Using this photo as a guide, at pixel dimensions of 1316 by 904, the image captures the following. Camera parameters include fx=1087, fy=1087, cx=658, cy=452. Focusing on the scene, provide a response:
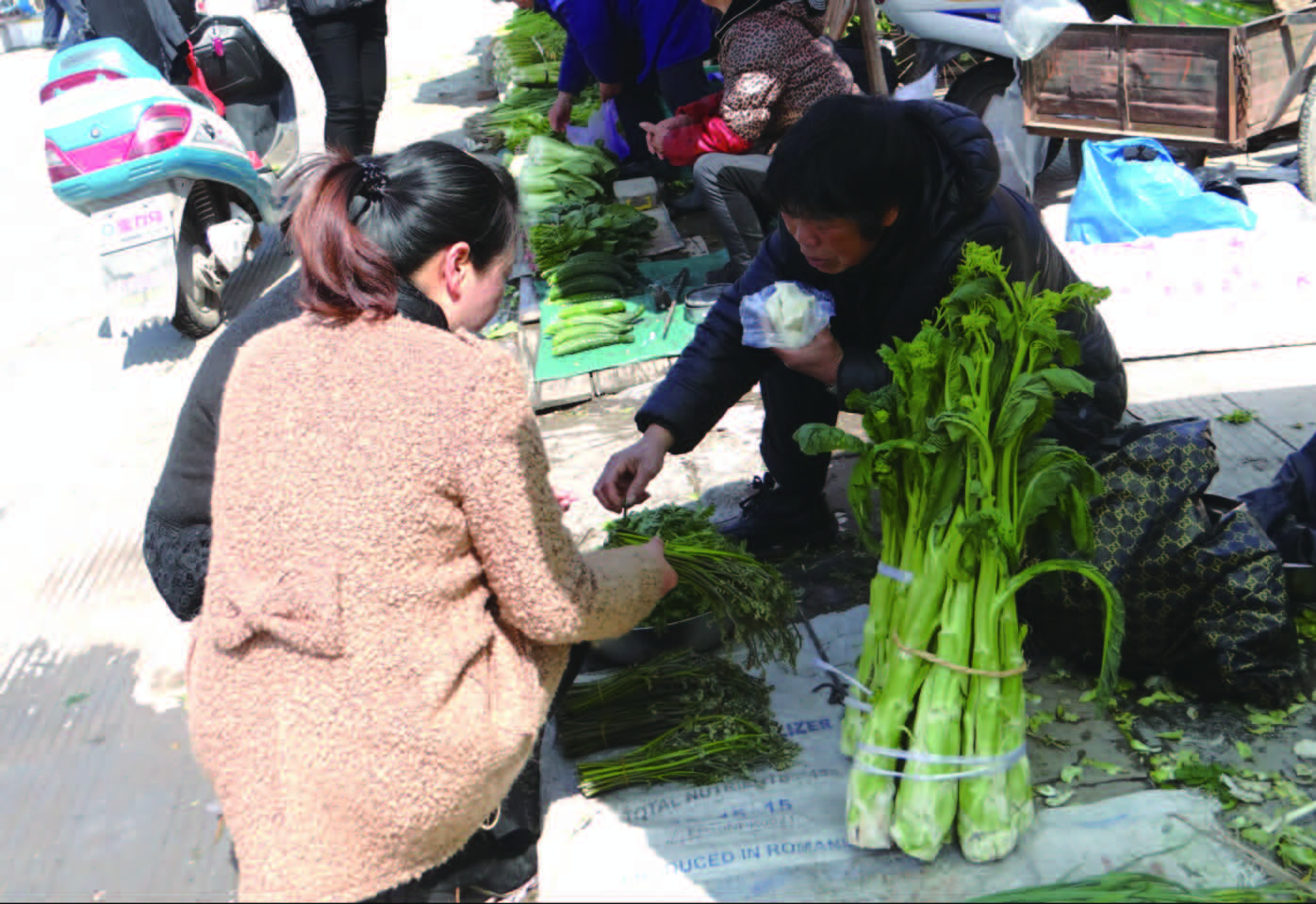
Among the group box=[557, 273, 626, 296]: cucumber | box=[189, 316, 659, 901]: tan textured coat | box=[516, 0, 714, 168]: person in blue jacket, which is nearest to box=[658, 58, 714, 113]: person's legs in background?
box=[516, 0, 714, 168]: person in blue jacket

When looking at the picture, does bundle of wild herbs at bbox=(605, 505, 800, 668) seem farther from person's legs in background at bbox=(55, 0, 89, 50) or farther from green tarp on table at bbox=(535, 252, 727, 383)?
person's legs in background at bbox=(55, 0, 89, 50)

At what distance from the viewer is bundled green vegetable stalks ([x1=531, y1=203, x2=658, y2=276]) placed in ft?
17.0

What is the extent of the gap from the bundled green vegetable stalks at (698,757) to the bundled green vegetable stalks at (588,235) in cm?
300

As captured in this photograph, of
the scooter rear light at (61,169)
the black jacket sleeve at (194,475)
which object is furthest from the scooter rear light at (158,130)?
the black jacket sleeve at (194,475)

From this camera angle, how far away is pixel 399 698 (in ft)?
5.81

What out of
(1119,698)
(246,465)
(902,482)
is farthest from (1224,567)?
(246,465)

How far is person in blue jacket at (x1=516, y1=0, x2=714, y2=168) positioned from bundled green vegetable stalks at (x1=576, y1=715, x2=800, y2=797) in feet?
12.8

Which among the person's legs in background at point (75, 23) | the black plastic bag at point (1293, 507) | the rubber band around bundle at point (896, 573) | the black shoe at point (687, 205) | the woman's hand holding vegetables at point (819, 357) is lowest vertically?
the black shoe at point (687, 205)

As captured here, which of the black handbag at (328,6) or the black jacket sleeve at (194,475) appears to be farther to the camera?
the black handbag at (328,6)

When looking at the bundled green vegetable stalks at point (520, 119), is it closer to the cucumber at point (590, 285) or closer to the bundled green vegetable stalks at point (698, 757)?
the cucumber at point (590, 285)

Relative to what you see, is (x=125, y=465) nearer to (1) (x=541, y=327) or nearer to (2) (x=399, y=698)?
(1) (x=541, y=327)

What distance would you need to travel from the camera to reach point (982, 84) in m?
6.18

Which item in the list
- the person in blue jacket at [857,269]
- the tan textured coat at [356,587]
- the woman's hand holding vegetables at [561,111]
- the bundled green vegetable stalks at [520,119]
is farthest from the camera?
the bundled green vegetable stalks at [520,119]

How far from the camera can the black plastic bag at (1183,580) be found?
2381 millimetres
